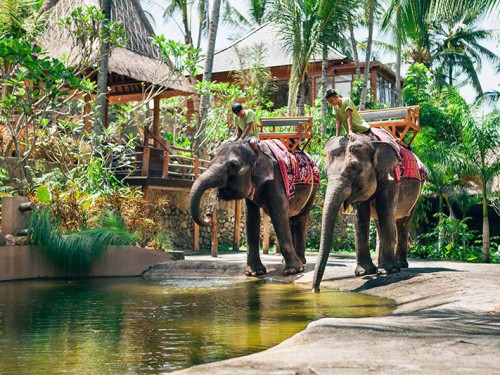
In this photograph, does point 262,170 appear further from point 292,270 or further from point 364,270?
point 364,270

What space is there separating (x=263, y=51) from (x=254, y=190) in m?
18.6

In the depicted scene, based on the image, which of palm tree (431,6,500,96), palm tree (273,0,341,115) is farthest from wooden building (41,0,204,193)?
palm tree (431,6,500,96)

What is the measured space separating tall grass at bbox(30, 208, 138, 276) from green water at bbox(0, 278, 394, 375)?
79 cm

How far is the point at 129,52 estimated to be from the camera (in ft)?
60.5

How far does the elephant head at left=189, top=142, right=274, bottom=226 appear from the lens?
9.66 metres

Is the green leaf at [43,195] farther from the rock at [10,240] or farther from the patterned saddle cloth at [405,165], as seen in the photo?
the patterned saddle cloth at [405,165]

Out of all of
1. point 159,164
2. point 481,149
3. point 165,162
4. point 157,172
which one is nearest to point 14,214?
point 165,162

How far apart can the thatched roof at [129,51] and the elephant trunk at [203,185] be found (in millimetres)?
7234

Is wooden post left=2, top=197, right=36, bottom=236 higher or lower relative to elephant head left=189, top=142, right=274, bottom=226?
lower

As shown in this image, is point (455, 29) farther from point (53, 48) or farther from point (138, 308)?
point (138, 308)

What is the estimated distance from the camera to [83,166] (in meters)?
14.6

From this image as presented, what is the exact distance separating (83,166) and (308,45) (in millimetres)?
7000

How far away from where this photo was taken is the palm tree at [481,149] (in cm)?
1723

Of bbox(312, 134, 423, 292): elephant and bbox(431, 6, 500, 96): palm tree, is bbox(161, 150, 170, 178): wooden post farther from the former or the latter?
bbox(431, 6, 500, 96): palm tree
